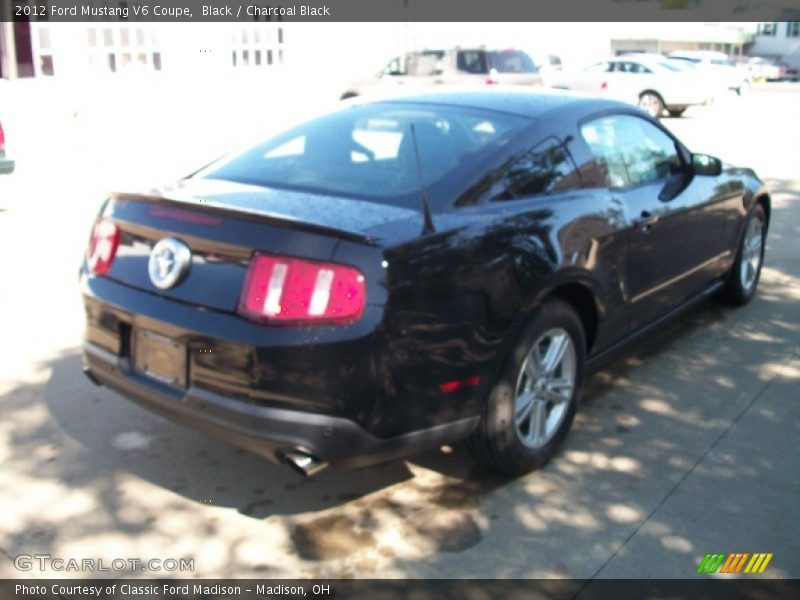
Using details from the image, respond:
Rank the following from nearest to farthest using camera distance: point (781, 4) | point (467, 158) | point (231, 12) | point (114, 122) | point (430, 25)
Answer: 1. point (467, 158)
2. point (114, 122)
3. point (231, 12)
4. point (430, 25)
5. point (781, 4)

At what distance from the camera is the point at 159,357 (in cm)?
346

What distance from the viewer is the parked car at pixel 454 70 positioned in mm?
20000

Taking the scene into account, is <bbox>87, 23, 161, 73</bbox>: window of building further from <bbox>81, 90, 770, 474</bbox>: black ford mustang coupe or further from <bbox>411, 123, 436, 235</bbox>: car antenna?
<bbox>411, 123, 436, 235</bbox>: car antenna

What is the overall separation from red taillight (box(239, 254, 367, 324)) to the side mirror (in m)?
2.94

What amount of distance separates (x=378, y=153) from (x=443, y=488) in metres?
1.54

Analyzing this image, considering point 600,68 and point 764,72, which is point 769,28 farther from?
point 600,68

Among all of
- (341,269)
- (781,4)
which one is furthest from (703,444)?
(781,4)

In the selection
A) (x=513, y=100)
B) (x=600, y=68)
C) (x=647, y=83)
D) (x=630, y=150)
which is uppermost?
(x=513, y=100)

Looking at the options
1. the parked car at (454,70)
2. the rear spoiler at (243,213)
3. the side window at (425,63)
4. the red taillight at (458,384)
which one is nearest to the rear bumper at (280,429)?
the red taillight at (458,384)

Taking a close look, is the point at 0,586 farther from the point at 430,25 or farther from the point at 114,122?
the point at 430,25

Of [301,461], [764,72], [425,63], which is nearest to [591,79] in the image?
[425,63]

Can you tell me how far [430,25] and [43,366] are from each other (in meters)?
23.5

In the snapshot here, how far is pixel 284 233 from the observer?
319 centimetres

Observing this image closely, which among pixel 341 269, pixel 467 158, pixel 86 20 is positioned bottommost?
pixel 341 269
